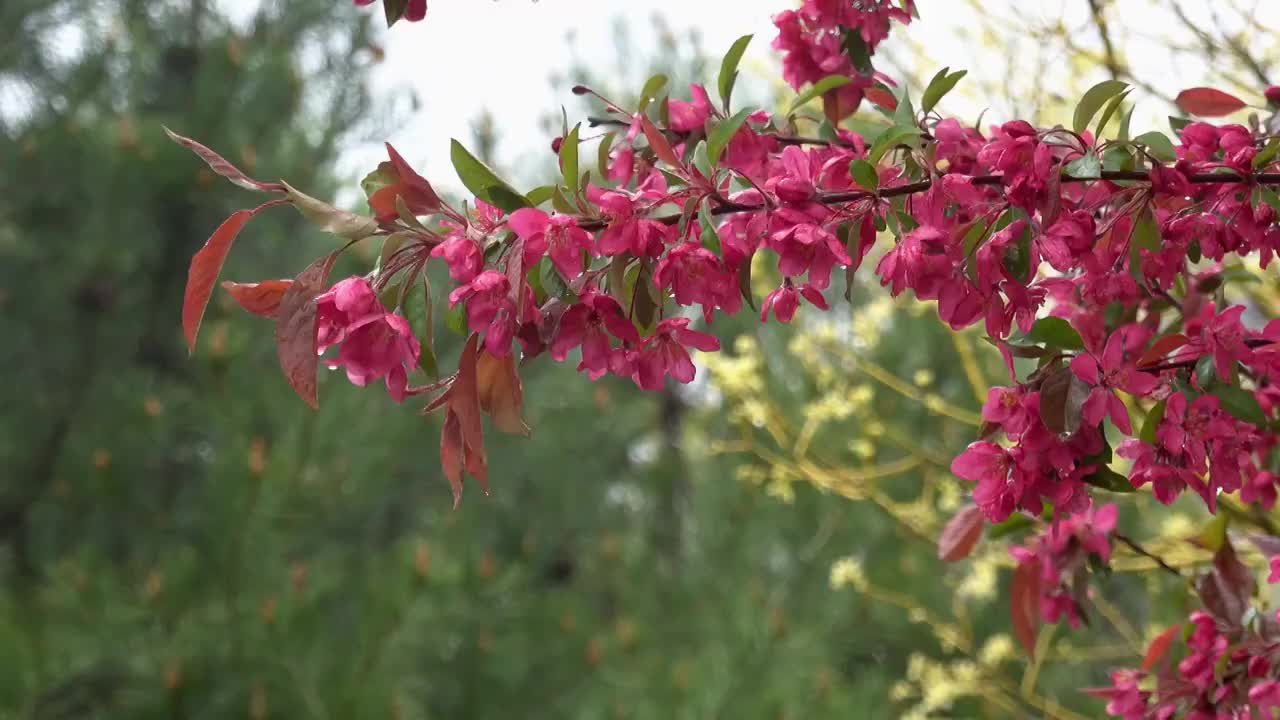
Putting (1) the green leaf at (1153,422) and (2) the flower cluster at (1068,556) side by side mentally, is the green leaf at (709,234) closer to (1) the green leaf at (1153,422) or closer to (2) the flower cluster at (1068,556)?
(1) the green leaf at (1153,422)

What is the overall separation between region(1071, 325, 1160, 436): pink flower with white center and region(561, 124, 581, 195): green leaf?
0.88 feet

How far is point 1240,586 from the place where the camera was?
82cm

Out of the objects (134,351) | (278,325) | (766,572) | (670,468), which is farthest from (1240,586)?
(670,468)

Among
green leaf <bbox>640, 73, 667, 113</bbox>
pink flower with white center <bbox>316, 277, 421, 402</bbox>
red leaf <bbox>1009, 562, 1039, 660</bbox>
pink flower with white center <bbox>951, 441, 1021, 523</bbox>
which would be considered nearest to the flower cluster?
red leaf <bbox>1009, 562, 1039, 660</bbox>

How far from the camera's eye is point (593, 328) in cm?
55

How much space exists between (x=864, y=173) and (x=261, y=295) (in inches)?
11.5

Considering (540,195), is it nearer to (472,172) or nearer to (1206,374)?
(472,172)

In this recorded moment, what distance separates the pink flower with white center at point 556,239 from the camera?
20.0 inches

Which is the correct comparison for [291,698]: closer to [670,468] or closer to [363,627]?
[363,627]

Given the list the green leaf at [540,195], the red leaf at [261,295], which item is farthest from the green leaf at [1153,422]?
the red leaf at [261,295]

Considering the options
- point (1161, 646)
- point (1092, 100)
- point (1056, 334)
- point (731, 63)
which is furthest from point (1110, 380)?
point (1161, 646)

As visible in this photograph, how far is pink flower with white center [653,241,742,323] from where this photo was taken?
0.52 m

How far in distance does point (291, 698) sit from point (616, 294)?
177 cm

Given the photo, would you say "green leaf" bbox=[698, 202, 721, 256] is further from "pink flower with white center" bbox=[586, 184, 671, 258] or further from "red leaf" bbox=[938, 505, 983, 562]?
"red leaf" bbox=[938, 505, 983, 562]
